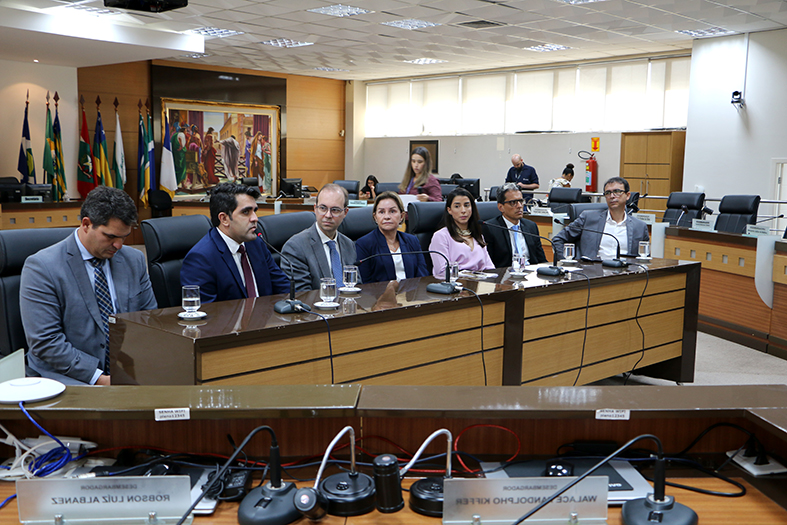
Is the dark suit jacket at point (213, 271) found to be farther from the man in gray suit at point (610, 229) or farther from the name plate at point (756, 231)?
the name plate at point (756, 231)

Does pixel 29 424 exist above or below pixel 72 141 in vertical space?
below

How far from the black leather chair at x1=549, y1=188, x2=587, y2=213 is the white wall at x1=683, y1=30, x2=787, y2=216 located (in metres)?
2.41

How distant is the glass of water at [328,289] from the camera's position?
103 inches

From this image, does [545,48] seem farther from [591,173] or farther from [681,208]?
[681,208]

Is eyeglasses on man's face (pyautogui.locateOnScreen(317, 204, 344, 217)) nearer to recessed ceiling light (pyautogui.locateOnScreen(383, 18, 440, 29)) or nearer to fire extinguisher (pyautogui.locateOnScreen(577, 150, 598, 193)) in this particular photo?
recessed ceiling light (pyautogui.locateOnScreen(383, 18, 440, 29))

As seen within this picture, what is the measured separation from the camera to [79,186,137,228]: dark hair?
2373mm

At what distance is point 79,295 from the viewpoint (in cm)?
245

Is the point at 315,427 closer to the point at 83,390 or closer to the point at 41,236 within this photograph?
the point at 83,390

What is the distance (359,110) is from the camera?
545 inches

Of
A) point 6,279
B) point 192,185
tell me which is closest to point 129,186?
point 192,185

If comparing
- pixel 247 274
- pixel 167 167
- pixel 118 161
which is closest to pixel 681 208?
pixel 247 274

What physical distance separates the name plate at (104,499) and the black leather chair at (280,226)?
8.15 ft

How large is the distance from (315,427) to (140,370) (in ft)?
3.39

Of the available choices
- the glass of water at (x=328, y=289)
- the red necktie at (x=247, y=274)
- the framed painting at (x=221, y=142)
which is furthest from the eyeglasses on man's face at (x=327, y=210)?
the framed painting at (x=221, y=142)
